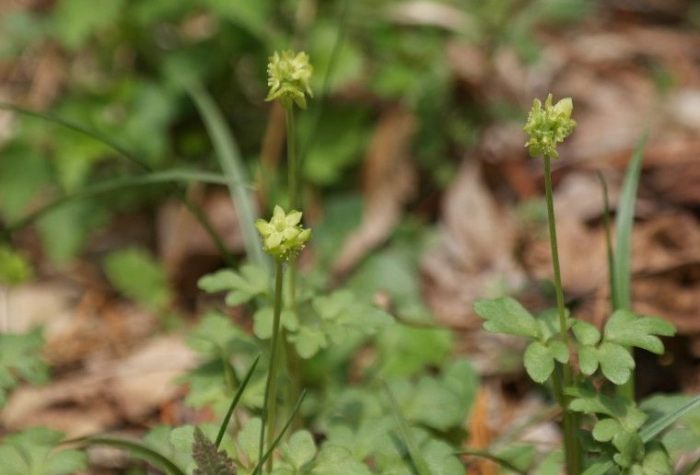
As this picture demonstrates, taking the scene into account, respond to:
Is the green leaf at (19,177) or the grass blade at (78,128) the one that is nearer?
the grass blade at (78,128)

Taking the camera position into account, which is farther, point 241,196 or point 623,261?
point 241,196

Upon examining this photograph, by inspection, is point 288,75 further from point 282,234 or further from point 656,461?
point 656,461

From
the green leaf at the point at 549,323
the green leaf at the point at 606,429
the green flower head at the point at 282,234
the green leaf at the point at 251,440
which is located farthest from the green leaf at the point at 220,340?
the green leaf at the point at 606,429

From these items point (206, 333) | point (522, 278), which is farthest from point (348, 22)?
point (206, 333)

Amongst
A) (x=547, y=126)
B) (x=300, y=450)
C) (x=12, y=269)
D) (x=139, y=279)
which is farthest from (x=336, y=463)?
(x=139, y=279)

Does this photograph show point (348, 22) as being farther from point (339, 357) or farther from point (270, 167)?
point (339, 357)

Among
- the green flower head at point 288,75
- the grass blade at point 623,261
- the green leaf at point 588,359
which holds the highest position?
the green flower head at point 288,75

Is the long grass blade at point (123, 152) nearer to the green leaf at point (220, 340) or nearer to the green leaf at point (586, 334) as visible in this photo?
the green leaf at point (220, 340)
